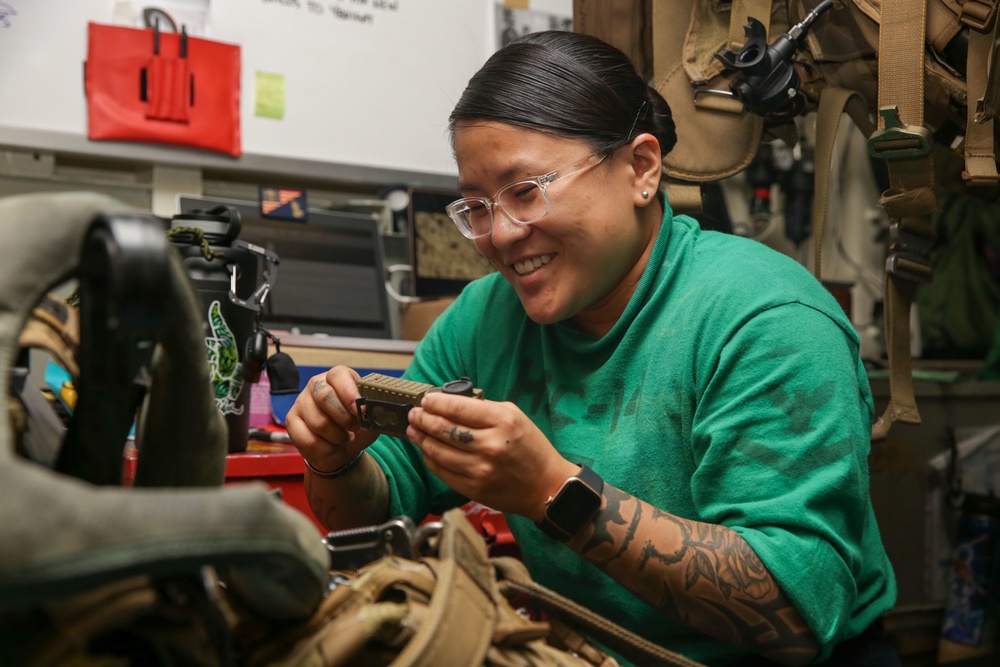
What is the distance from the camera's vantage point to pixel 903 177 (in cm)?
130

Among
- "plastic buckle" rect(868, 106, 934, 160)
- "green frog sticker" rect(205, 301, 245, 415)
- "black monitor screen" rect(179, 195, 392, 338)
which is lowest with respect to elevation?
"green frog sticker" rect(205, 301, 245, 415)

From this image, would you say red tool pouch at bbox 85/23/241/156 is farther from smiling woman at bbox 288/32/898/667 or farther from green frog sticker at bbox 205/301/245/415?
smiling woman at bbox 288/32/898/667

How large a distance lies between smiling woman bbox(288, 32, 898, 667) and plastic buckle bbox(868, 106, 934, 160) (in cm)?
32

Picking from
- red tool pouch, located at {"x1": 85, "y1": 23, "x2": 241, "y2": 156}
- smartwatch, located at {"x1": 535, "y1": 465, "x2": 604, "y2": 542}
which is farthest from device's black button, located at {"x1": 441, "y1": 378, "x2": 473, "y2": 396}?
red tool pouch, located at {"x1": 85, "y1": 23, "x2": 241, "y2": 156}

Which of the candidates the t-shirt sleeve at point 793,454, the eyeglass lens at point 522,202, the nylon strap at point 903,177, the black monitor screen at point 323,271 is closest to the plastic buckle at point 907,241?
the nylon strap at point 903,177

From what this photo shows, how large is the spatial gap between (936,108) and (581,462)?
0.81 m

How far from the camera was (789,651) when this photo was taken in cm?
Result: 83

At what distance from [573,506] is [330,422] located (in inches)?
13.0

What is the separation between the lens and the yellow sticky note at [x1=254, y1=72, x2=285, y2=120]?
216 cm

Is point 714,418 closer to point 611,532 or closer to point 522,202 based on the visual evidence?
point 611,532

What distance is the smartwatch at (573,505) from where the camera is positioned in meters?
0.82

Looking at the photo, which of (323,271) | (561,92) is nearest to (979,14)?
(561,92)

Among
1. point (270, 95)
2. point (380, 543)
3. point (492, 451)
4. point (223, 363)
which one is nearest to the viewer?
point (380, 543)

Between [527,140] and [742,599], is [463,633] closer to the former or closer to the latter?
[742,599]
